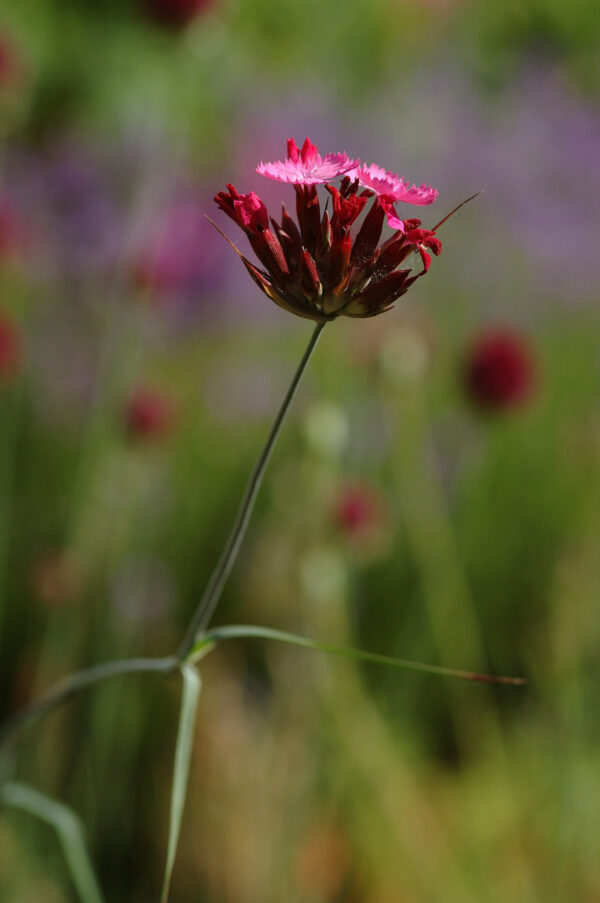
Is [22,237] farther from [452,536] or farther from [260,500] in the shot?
[452,536]

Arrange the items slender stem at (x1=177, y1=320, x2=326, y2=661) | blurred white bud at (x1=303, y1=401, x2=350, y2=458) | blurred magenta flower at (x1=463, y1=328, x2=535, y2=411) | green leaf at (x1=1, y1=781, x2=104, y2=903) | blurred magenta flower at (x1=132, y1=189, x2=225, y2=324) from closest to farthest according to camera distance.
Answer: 1. slender stem at (x1=177, y1=320, x2=326, y2=661)
2. green leaf at (x1=1, y1=781, x2=104, y2=903)
3. blurred white bud at (x1=303, y1=401, x2=350, y2=458)
4. blurred magenta flower at (x1=463, y1=328, x2=535, y2=411)
5. blurred magenta flower at (x1=132, y1=189, x2=225, y2=324)

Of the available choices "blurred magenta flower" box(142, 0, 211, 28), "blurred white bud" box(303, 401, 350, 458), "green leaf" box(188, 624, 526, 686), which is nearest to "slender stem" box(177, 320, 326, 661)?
"green leaf" box(188, 624, 526, 686)

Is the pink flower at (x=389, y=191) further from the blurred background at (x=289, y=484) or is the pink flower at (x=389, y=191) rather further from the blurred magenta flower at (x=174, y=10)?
the blurred magenta flower at (x=174, y=10)

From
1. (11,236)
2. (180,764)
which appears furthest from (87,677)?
(11,236)

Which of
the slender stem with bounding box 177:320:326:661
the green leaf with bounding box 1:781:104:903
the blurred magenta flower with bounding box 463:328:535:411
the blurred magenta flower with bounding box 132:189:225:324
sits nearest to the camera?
the slender stem with bounding box 177:320:326:661

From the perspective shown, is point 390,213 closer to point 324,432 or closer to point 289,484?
point 324,432

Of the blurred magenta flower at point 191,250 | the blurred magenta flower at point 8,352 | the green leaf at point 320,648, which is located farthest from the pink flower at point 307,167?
the blurred magenta flower at point 191,250

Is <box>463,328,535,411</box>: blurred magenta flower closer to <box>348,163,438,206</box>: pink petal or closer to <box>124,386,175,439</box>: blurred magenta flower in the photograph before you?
<box>124,386,175,439</box>: blurred magenta flower
